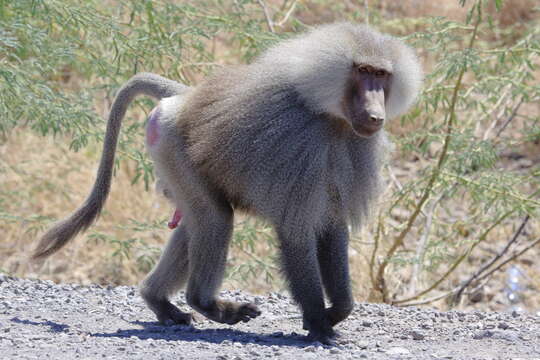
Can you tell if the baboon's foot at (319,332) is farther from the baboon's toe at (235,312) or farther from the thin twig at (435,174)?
the thin twig at (435,174)

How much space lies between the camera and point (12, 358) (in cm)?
304

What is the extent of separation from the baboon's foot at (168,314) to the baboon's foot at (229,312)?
20 cm

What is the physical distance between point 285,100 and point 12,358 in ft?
4.80

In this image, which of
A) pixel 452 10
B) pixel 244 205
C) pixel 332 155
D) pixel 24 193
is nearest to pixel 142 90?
pixel 244 205

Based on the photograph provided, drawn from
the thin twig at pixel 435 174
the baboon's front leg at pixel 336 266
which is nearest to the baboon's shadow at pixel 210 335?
the baboon's front leg at pixel 336 266

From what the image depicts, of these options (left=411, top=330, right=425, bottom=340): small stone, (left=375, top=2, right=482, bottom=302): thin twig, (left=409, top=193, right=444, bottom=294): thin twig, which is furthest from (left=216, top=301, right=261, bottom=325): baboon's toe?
(left=409, top=193, right=444, bottom=294): thin twig

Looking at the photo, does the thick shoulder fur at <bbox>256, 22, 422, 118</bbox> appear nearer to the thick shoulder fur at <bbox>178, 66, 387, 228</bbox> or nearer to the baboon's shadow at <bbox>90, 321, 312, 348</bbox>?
the thick shoulder fur at <bbox>178, 66, 387, 228</bbox>

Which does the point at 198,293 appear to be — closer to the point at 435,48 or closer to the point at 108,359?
the point at 108,359

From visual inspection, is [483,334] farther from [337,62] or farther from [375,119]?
[337,62]

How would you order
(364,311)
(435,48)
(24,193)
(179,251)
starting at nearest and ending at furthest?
(179,251), (364,311), (435,48), (24,193)

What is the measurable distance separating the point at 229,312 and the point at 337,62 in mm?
1263

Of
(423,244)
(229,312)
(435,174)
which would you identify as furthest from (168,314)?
(423,244)

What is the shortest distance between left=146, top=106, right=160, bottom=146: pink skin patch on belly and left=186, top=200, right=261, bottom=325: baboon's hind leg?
0.44 meters

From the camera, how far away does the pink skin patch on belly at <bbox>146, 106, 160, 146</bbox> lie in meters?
4.05
